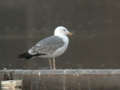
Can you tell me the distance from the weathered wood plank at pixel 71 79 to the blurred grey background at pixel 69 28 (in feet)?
19.8

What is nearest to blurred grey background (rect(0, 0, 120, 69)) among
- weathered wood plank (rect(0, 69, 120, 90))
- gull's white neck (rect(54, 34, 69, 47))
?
gull's white neck (rect(54, 34, 69, 47))

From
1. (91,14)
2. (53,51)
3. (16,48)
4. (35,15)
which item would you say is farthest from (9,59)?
(53,51)

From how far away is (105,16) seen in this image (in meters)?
13.0

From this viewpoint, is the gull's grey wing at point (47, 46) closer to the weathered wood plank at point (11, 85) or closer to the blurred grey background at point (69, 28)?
the weathered wood plank at point (11, 85)

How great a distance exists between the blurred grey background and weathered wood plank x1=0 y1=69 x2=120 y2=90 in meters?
6.04

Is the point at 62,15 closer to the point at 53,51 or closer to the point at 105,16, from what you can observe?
the point at 105,16

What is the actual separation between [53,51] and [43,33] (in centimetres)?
586

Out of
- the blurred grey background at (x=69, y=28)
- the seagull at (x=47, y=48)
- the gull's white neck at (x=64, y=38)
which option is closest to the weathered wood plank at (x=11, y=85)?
the seagull at (x=47, y=48)

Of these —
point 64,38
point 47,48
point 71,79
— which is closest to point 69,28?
point 64,38

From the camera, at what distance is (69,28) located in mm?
13102

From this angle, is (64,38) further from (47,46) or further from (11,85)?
(11,85)

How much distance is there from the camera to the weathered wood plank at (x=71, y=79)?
596 centimetres

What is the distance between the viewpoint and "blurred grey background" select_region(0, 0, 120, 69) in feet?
41.7

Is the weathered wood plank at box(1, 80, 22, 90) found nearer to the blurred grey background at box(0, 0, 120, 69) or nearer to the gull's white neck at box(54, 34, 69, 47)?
the gull's white neck at box(54, 34, 69, 47)
